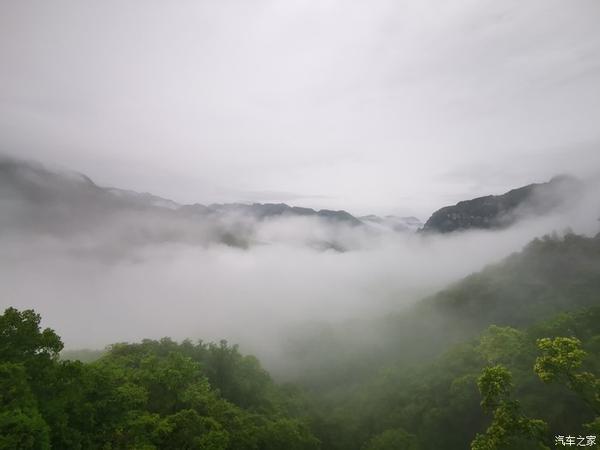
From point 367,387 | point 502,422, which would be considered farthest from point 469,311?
point 502,422

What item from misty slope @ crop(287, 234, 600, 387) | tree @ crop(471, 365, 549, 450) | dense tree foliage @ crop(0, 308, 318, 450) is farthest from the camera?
misty slope @ crop(287, 234, 600, 387)

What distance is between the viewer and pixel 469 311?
10956 centimetres

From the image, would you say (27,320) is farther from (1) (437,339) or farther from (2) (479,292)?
(2) (479,292)

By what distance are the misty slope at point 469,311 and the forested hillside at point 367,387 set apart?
0.59m

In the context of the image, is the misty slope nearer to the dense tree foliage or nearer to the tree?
the dense tree foliage

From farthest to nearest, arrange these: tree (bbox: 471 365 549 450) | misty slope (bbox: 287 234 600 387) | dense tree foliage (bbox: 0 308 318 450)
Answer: misty slope (bbox: 287 234 600 387) → tree (bbox: 471 365 549 450) → dense tree foliage (bbox: 0 308 318 450)

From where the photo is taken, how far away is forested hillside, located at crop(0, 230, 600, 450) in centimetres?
2200

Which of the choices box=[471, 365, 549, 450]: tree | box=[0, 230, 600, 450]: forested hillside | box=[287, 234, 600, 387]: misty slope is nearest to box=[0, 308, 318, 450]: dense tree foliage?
box=[0, 230, 600, 450]: forested hillside

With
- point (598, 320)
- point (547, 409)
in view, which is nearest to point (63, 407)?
point (547, 409)

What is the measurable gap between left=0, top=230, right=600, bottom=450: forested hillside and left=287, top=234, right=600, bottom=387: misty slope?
0.59 m

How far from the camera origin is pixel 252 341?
493 ft

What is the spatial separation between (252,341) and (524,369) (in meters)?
120

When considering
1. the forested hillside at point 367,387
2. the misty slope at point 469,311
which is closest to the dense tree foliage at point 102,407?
the forested hillside at point 367,387

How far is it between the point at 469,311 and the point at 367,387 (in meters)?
52.3
